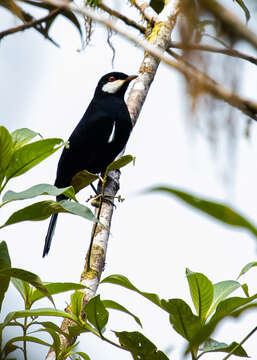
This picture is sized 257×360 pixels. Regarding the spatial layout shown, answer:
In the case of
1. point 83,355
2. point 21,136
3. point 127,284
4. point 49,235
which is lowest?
point 83,355

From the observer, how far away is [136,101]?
131 inches

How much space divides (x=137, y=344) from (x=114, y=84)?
3044mm

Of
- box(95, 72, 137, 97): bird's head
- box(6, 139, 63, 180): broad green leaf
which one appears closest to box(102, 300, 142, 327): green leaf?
box(6, 139, 63, 180): broad green leaf

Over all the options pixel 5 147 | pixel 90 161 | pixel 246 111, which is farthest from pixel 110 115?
pixel 246 111

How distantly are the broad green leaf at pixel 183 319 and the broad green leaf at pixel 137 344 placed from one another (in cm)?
10

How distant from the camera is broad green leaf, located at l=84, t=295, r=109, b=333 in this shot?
59.5 inches

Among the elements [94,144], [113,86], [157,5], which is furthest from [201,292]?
[113,86]

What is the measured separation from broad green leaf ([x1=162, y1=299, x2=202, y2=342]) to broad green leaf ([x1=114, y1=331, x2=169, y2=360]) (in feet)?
0.34

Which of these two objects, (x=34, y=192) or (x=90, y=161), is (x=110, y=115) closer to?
(x=90, y=161)

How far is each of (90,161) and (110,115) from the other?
1.27 ft

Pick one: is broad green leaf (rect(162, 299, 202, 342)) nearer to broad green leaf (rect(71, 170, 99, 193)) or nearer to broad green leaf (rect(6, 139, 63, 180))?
broad green leaf (rect(6, 139, 63, 180))

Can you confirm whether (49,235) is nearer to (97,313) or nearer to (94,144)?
(94,144)

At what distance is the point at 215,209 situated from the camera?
755mm

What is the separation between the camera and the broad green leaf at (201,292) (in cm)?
157
